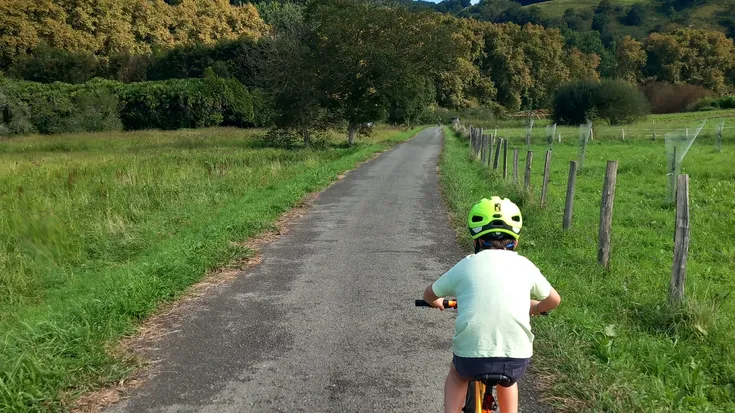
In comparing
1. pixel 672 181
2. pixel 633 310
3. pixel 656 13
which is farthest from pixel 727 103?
pixel 656 13

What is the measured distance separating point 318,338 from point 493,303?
8.52ft

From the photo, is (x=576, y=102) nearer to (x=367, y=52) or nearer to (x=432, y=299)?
(x=367, y=52)

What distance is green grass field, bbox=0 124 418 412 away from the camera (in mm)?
4078

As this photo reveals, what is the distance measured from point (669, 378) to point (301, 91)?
2838 centimetres

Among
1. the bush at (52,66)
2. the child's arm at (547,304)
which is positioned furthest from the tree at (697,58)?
the child's arm at (547,304)

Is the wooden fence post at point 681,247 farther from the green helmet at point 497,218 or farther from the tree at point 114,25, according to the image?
the tree at point 114,25

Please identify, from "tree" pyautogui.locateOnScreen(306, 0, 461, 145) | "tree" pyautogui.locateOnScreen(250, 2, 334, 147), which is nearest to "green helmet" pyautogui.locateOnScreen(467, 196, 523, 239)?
"tree" pyautogui.locateOnScreen(306, 0, 461, 145)

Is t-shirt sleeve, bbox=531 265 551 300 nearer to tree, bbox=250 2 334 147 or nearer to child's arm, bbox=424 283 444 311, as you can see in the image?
child's arm, bbox=424 283 444 311

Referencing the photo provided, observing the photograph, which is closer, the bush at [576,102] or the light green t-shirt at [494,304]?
the light green t-shirt at [494,304]

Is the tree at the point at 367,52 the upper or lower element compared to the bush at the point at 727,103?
upper

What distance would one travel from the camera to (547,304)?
2.86 metres

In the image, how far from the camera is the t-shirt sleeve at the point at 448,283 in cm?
276

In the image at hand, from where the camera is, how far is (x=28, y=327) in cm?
450

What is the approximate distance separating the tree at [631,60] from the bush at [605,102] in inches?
1688
